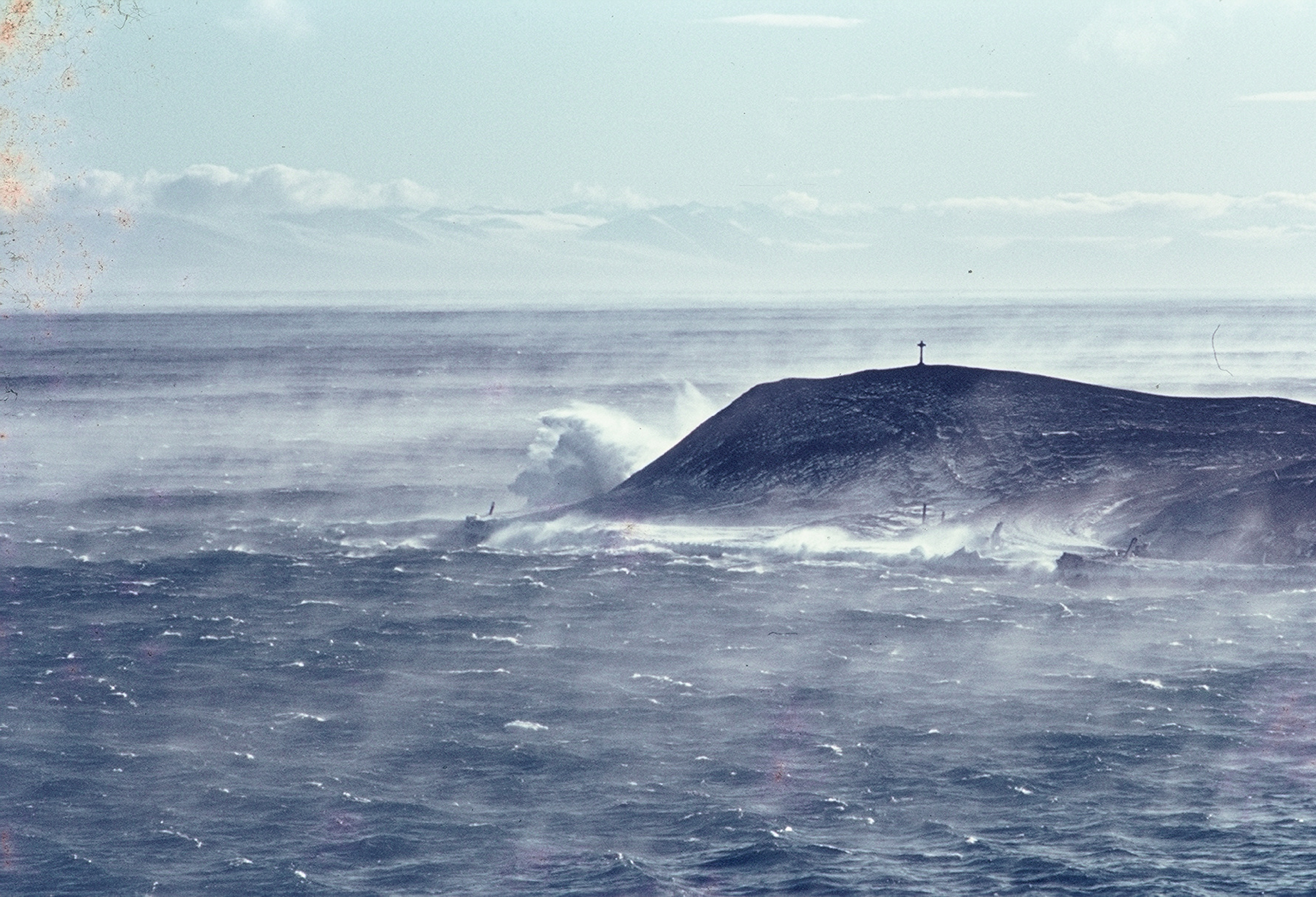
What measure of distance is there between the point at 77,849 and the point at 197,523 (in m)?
38.4

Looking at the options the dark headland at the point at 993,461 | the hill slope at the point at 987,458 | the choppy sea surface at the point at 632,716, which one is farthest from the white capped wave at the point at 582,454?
the hill slope at the point at 987,458

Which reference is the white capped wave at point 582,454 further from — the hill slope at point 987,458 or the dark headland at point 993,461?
the hill slope at point 987,458

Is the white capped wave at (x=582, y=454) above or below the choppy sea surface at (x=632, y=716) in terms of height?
above

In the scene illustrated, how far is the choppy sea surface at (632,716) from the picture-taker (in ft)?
84.8

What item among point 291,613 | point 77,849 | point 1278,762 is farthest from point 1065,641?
point 77,849

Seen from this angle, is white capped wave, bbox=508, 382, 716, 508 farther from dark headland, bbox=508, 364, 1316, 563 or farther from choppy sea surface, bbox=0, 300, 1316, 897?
dark headland, bbox=508, 364, 1316, 563

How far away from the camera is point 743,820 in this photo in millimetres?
27453

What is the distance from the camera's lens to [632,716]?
3362 centimetres

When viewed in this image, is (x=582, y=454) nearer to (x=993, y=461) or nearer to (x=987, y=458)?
(x=987, y=458)

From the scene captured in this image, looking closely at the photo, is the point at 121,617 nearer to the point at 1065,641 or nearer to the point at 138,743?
the point at 138,743

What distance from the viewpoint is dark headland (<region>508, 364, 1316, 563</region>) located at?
5047 cm

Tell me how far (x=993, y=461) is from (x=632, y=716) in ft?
83.9

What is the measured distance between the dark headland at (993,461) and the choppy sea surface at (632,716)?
224cm

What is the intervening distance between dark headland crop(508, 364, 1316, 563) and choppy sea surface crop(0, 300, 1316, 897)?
2.24 m
